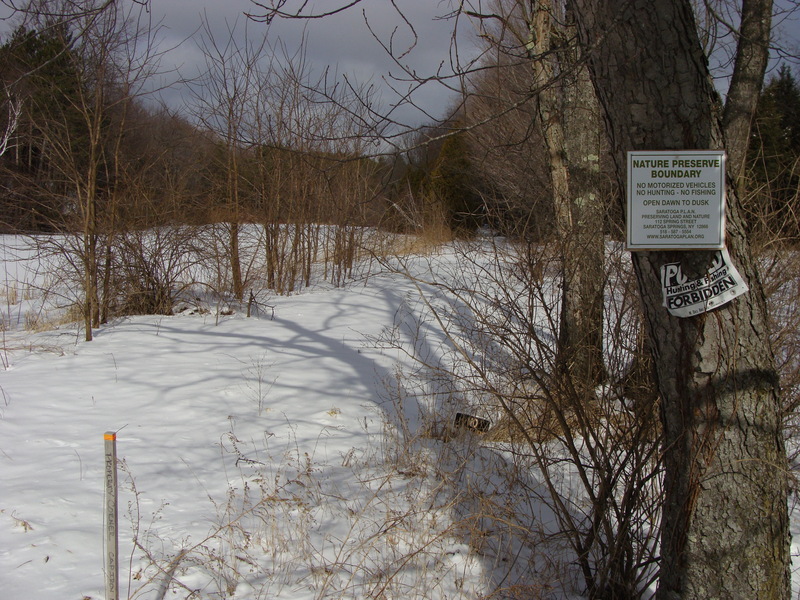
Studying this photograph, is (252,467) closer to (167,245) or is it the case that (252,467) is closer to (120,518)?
(120,518)

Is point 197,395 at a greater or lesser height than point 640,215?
lesser

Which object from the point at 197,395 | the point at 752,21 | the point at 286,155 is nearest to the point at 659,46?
the point at 752,21

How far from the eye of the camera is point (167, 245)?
29.4 feet

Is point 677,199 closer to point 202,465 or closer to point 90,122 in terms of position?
point 202,465

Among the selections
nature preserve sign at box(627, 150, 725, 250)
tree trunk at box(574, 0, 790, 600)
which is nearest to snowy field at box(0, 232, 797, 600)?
tree trunk at box(574, 0, 790, 600)

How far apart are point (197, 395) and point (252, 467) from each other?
166 centimetres

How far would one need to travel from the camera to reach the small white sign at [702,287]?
2109mm

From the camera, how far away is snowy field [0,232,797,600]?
2.86m

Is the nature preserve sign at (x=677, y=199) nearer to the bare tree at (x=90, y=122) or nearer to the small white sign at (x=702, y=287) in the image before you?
the small white sign at (x=702, y=287)

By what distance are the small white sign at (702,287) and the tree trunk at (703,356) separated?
32 mm

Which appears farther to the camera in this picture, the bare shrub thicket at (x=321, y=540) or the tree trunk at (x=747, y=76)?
the tree trunk at (x=747, y=76)

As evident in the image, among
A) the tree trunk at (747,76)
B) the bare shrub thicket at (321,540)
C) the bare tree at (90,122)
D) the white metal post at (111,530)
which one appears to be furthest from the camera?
the bare tree at (90,122)

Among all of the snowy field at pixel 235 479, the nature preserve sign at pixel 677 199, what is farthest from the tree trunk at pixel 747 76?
the snowy field at pixel 235 479

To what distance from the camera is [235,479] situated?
12.8ft
